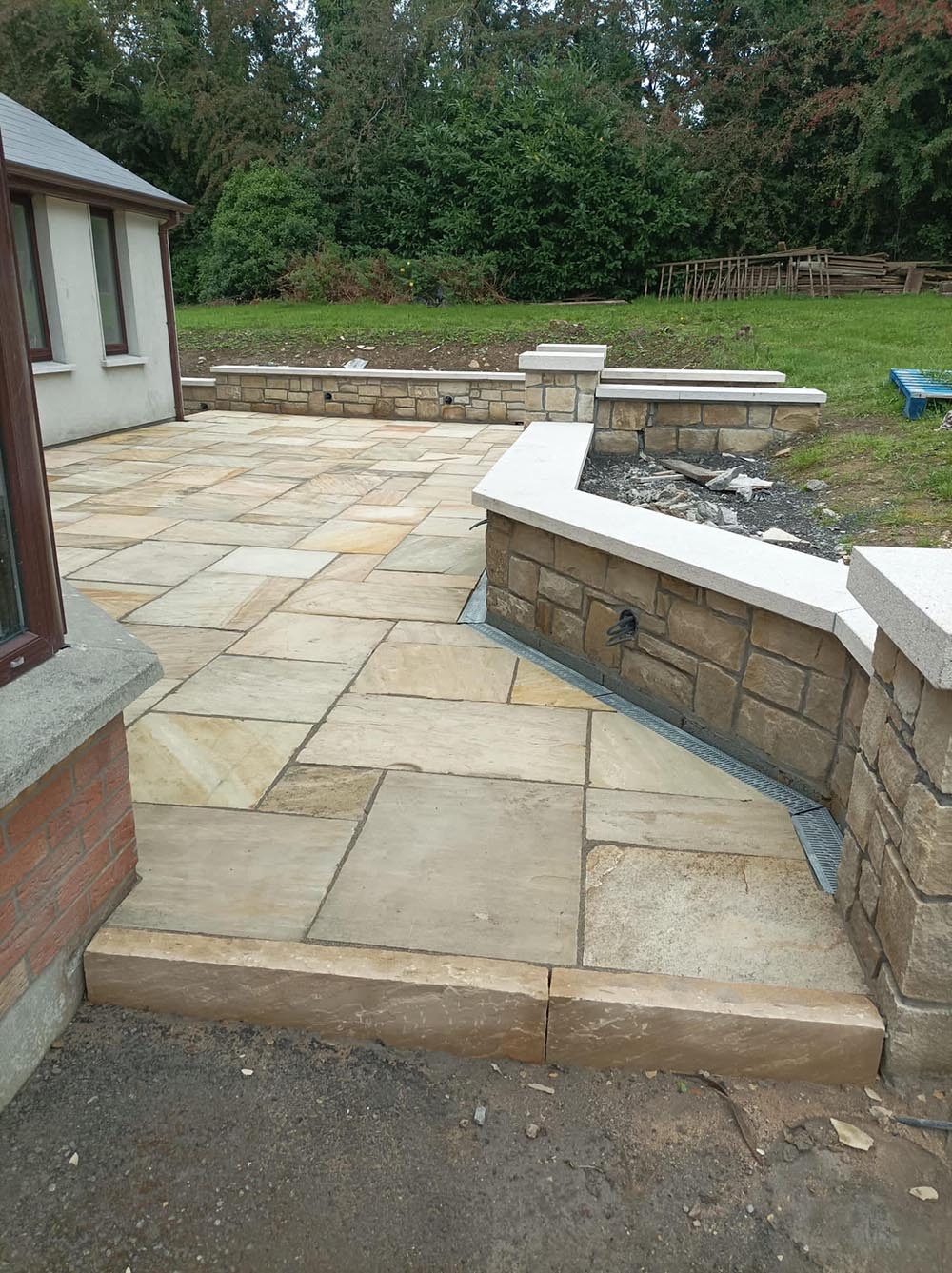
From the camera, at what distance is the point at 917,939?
1776 millimetres

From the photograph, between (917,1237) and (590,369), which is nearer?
(917,1237)

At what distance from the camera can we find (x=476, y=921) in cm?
218

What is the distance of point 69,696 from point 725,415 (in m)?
5.29

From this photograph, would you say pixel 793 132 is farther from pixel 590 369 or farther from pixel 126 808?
pixel 126 808

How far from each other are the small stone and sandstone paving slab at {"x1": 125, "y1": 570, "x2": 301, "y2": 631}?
3.20 meters

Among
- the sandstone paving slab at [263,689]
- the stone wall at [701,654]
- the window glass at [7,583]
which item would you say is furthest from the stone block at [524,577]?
the window glass at [7,583]

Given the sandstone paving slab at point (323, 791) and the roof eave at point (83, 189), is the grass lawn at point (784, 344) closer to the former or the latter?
the sandstone paving slab at point (323, 791)

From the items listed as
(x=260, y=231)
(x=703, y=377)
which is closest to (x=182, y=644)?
(x=703, y=377)

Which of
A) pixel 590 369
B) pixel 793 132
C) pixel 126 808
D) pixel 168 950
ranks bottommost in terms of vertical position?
pixel 168 950

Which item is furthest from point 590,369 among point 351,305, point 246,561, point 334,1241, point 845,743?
point 351,305

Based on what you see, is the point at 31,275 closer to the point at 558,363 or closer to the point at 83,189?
the point at 83,189

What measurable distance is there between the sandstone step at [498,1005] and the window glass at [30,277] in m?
7.35

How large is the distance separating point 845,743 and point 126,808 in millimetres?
1865

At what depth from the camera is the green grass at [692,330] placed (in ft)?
26.2
